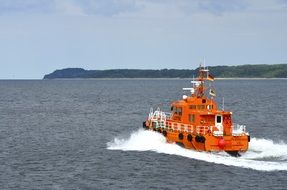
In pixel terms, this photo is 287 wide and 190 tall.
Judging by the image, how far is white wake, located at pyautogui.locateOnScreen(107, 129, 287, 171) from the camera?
44125mm

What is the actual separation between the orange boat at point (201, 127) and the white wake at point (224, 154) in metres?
0.62

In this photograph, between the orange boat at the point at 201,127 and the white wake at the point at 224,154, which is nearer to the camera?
the white wake at the point at 224,154

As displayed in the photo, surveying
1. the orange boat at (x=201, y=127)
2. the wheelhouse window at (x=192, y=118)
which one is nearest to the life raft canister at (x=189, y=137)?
the orange boat at (x=201, y=127)

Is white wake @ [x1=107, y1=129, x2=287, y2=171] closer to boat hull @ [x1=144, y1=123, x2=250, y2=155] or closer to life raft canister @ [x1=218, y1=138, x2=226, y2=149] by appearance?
boat hull @ [x1=144, y1=123, x2=250, y2=155]

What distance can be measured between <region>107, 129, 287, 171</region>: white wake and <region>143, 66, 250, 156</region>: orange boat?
623 mm

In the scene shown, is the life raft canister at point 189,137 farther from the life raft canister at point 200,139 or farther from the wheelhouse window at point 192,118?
the wheelhouse window at point 192,118

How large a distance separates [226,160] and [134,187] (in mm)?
9365

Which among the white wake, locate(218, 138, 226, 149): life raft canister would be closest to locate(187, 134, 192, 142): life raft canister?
the white wake

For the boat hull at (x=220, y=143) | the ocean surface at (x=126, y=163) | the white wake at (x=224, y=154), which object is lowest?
the ocean surface at (x=126, y=163)

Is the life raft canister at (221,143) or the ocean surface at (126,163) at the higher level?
the life raft canister at (221,143)

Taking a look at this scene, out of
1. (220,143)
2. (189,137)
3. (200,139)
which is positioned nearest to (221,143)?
(220,143)

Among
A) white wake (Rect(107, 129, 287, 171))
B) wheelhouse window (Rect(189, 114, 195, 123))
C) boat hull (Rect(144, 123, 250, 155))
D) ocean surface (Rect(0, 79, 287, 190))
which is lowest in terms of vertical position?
ocean surface (Rect(0, 79, 287, 190))

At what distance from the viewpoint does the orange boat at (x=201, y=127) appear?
152 feet

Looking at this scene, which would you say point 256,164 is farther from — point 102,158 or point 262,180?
point 102,158
